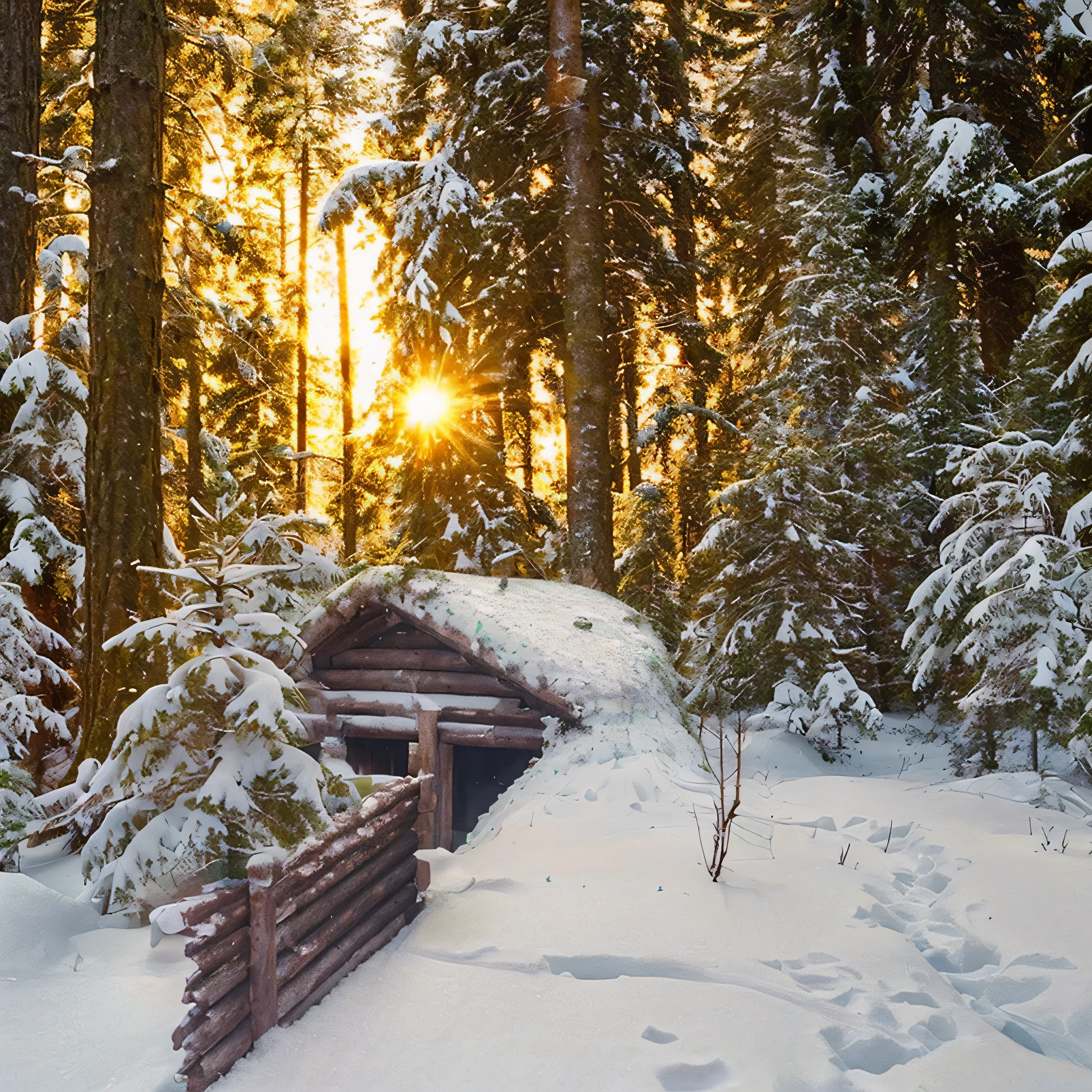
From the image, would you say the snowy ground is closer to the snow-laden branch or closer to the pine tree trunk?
the snow-laden branch

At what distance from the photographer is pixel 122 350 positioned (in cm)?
672

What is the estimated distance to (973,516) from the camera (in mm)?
10016

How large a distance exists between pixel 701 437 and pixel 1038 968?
18.8m

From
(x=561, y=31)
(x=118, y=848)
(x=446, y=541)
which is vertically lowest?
(x=118, y=848)

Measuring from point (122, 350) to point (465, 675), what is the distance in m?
5.04

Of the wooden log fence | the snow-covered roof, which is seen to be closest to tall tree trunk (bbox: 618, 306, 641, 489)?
the snow-covered roof

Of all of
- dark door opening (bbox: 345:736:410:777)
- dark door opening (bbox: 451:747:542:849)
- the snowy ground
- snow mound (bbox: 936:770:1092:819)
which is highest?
the snowy ground

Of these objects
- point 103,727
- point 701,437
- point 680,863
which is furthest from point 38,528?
point 701,437

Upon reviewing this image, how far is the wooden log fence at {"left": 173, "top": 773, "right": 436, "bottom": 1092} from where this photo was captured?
11.8 feet

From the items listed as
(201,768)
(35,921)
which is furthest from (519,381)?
(35,921)

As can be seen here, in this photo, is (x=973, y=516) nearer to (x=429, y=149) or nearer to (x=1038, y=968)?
(x=1038, y=968)

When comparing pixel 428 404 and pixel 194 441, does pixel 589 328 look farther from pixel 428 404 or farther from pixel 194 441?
pixel 194 441

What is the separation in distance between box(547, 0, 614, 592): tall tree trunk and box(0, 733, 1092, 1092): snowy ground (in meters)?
6.34

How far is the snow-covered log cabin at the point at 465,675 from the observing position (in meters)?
→ 8.52
